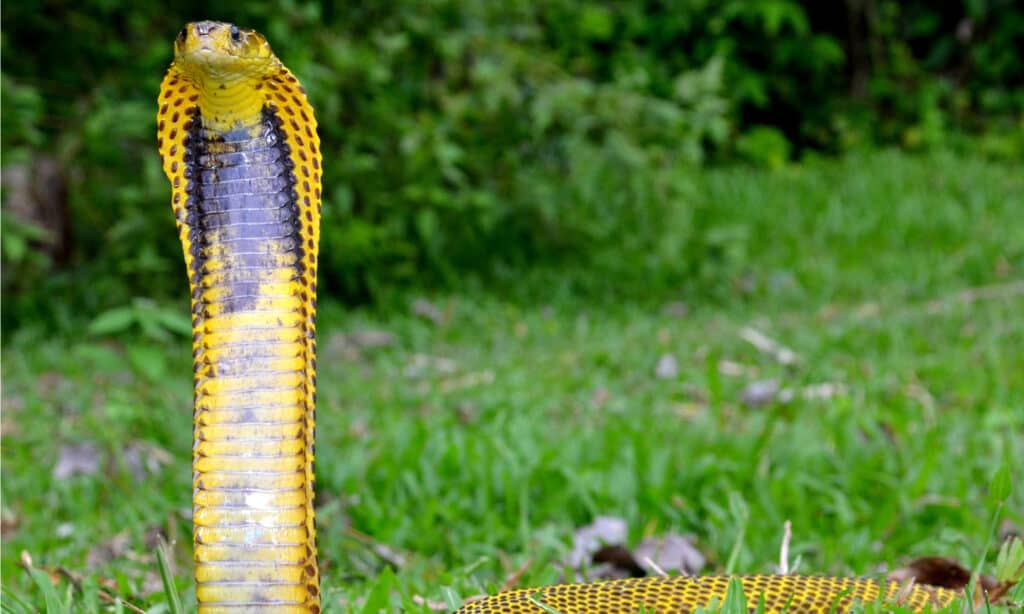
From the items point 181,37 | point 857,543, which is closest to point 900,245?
point 857,543

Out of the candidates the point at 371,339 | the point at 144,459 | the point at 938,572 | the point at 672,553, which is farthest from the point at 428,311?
the point at 938,572

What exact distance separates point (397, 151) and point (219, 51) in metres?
5.33

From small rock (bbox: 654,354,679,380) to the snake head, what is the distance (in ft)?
12.5

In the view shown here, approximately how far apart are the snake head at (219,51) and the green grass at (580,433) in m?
1.00

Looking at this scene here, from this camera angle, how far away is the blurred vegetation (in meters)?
6.31

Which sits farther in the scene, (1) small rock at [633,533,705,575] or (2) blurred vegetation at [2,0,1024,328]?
(2) blurred vegetation at [2,0,1024,328]

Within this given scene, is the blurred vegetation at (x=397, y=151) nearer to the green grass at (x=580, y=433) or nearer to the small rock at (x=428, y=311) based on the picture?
the small rock at (x=428, y=311)

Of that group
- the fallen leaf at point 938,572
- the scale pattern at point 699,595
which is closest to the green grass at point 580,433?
the fallen leaf at point 938,572

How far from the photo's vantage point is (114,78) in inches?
262

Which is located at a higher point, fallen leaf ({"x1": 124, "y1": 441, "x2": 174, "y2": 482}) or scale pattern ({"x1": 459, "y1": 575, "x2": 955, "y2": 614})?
scale pattern ({"x1": 459, "y1": 575, "x2": 955, "y2": 614})

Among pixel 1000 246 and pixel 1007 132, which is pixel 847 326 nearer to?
pixel 1000 246

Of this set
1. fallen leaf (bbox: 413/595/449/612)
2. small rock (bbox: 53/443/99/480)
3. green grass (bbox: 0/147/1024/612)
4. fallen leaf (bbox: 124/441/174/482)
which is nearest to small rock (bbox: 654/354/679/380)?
green grass (bbox: 0/147/1024/612)

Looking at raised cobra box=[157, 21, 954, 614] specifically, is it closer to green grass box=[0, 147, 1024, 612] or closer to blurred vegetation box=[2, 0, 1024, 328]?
green grass box=[0, 147, 1024, 612]

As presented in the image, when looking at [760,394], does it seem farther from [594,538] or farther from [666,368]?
[594,538]
